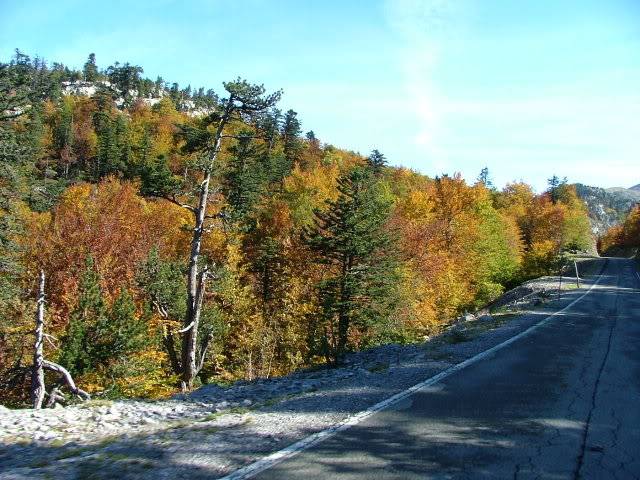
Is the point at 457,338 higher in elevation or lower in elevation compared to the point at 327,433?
lower

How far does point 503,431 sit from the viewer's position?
5.95 metres

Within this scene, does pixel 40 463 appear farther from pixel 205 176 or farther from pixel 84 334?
pixel 84 334

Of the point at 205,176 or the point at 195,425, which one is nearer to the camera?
the point at 195,425

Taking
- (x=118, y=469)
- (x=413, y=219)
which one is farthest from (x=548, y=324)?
(x=413, y=219)

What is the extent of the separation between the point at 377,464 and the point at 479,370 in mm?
5208

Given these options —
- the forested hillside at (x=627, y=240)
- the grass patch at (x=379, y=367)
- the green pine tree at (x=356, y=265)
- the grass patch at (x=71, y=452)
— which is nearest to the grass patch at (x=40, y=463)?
the grass patch at (x=71, y=452)

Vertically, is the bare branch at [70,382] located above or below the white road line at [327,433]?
below

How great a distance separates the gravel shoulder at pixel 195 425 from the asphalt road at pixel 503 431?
0.71m

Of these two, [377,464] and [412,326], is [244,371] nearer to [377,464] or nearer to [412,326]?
[412,326]

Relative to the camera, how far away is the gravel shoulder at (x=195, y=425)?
507cm

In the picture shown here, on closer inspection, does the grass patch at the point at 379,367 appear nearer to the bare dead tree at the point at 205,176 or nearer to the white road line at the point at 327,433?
the white road line at the point at 327,433

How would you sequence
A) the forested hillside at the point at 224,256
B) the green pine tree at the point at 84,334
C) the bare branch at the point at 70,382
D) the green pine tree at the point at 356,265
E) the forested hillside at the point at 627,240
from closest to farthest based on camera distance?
the bare branch at the point at 70,382 → the forested hillside at the point at 224,256 → the green pine tree at the point at 84,334 → the green pine tree at the point at 356,265 → the forested hillside at the point at 627,240

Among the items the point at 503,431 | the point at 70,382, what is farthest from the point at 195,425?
the point at 70,382

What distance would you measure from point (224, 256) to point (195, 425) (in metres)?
33.8
